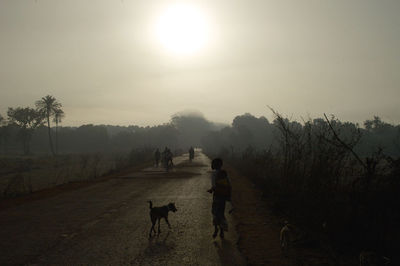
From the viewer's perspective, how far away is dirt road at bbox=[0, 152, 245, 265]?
700cm

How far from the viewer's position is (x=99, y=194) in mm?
17422

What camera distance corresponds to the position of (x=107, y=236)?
8.77m

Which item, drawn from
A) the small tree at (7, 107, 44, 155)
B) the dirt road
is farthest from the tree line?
the dirt road

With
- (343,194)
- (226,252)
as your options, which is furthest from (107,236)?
(343,194)

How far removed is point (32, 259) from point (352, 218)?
650cm

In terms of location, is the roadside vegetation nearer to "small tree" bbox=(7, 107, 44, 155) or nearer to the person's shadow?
the person's shadow

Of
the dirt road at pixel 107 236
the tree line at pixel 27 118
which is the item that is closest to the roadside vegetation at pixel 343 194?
the dirt road at pixel 107 236

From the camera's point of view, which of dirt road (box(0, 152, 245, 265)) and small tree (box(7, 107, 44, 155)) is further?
small tree (box(7, 107, 44, 155))

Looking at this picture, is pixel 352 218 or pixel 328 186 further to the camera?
pixel 328 186

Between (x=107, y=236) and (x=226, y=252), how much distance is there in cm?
299

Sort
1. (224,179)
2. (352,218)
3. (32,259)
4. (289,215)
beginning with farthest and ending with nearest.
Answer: (289,215) → (224,179) → (352,218) → (32,259)

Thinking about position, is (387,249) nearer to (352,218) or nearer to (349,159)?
(352,218)

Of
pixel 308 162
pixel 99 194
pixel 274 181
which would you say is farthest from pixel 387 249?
pixel 99 194

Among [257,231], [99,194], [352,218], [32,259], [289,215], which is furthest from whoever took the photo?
[99,194]
